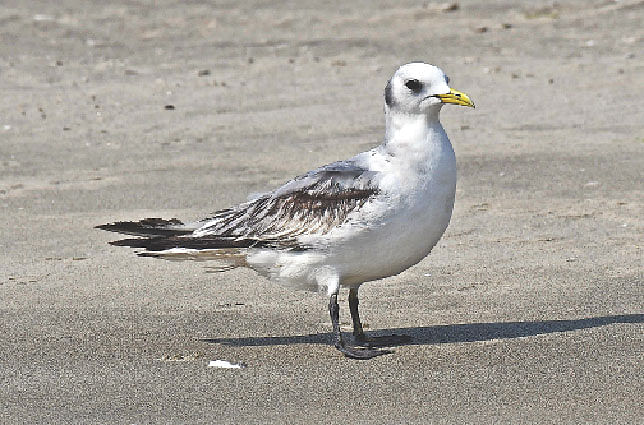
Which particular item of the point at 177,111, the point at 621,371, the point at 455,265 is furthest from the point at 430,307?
the point at 177,111

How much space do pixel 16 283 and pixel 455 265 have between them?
2683 millimetres

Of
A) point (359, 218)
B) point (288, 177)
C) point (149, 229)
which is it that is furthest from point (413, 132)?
point (288, 177)

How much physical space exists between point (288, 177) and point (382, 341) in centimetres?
475

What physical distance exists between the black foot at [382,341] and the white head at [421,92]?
1134mm

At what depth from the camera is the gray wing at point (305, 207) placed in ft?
21.0

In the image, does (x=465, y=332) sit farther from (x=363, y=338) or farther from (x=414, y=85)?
(x=414, y=85)

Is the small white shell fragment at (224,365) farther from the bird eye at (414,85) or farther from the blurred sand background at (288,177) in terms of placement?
the bird eye at (414,85)

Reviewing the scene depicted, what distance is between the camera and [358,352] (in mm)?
6441

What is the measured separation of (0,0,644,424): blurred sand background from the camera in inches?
234

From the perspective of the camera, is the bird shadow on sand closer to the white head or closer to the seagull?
the seagull

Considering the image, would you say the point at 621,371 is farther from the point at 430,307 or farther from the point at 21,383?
the point at 21,383

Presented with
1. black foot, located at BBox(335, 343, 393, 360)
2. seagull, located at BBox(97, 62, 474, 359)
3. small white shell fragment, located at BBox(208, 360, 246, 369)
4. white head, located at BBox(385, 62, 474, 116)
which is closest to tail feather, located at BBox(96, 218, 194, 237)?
seagull, located at BBox(97, 62, 474, 359)

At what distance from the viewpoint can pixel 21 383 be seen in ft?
20.0

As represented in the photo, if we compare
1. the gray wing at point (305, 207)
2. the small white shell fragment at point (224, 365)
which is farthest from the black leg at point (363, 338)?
the small white shell fragment at point (224, 365)
